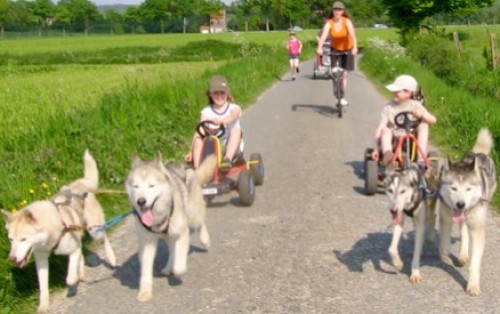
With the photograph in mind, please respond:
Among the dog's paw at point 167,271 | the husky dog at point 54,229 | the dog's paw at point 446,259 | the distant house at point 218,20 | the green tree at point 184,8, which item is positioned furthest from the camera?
the green tree at point 184,8

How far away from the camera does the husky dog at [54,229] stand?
4.43 metres

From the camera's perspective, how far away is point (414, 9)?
47.4 metres

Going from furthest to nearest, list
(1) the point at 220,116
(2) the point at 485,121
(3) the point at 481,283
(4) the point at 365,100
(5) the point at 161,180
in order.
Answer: (4) the point at 365,100 < (2) the point at 485,121 < (1) the point at 220,116 < (3) the point at 481,283 < (5) the point at 161,180

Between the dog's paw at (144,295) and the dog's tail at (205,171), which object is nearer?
the dog's paw at (144,295)

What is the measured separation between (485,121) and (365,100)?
23.2ft

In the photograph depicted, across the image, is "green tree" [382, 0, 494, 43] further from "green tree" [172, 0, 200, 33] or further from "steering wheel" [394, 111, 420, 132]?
"green tree" [172, 0, 200, 33]

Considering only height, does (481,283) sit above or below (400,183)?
below

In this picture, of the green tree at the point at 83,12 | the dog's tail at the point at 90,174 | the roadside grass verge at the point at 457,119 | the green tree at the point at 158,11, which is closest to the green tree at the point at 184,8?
the green tree at the point at 158,11

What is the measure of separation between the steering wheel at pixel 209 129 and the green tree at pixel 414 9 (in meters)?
39.9

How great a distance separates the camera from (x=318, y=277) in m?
5.41

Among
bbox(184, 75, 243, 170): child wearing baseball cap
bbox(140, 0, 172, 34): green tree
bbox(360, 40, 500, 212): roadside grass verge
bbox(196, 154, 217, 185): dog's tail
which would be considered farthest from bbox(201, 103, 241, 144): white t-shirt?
bbox(140, 0, 172, 34): green tree

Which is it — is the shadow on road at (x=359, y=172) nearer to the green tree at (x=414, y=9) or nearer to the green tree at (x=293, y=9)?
the green tree at (x=414, y=9)

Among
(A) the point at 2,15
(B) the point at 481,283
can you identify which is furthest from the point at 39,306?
(A) the point at 2,15

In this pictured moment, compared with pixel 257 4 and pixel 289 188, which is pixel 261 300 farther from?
pixel 257 4
